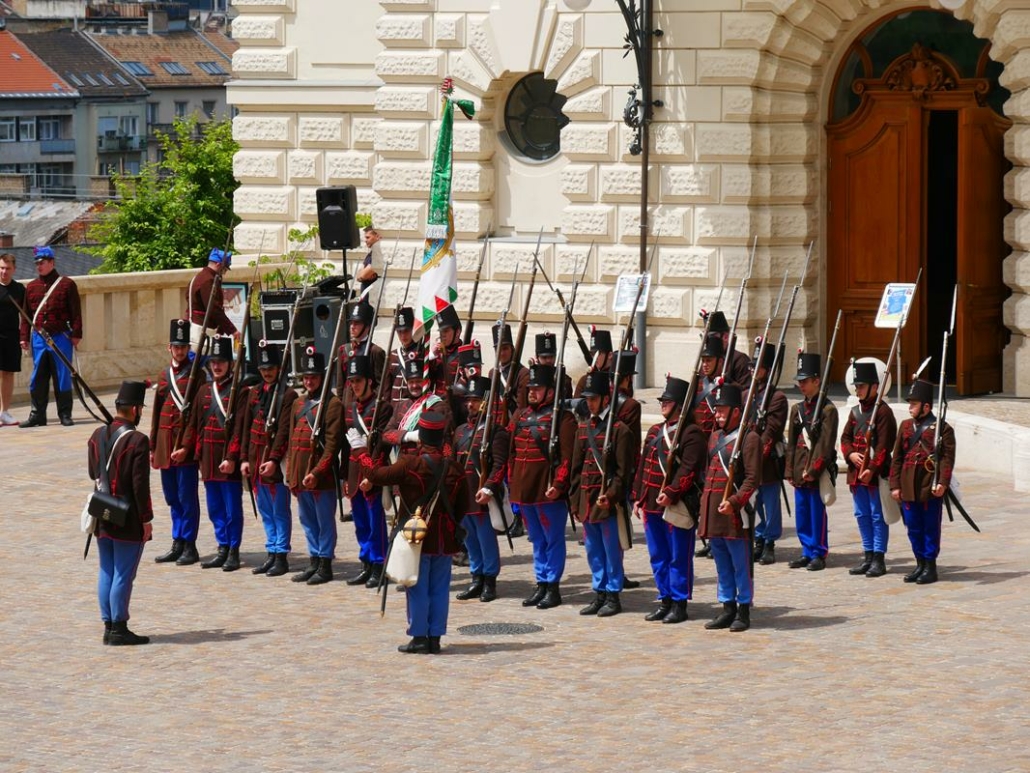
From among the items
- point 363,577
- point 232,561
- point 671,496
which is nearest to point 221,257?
point 232,561

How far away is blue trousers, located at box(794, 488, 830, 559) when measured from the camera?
16688 millimetres

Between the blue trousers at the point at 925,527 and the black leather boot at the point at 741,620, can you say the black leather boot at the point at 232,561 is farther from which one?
the blue trousers at the point at 925,527

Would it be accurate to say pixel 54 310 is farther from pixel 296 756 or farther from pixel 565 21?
pixel 296 756

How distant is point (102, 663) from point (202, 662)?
593mm

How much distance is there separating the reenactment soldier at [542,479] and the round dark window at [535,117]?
8.98 metres

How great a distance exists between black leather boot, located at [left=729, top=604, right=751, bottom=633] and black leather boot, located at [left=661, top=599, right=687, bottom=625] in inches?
15.9

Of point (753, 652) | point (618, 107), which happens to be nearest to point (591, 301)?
point (618, 107)

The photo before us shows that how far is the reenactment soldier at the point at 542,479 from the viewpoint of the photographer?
1584cm

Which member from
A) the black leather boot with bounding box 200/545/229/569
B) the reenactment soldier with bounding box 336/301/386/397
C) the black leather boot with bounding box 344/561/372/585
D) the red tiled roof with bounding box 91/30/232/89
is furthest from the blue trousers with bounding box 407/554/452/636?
the red tiled roof with bounding box 91/30/232/89

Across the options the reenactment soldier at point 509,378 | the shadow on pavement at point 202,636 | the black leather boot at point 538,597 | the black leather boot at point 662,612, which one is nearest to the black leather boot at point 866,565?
the black leather boot at point 662,612

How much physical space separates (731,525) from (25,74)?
89.7 m

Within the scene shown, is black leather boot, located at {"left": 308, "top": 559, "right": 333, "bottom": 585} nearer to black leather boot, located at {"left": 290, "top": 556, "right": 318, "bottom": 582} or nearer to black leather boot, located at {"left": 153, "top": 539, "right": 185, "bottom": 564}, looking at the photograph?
black leather boot, located at {"left": 290, "top": 556, "right": 318, "bottom": 582}

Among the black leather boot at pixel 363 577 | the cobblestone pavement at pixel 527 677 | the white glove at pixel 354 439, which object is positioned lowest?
the cobblestone pavement at pixel 527 677

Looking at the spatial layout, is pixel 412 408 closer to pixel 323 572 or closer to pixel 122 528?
pixel 323 572
